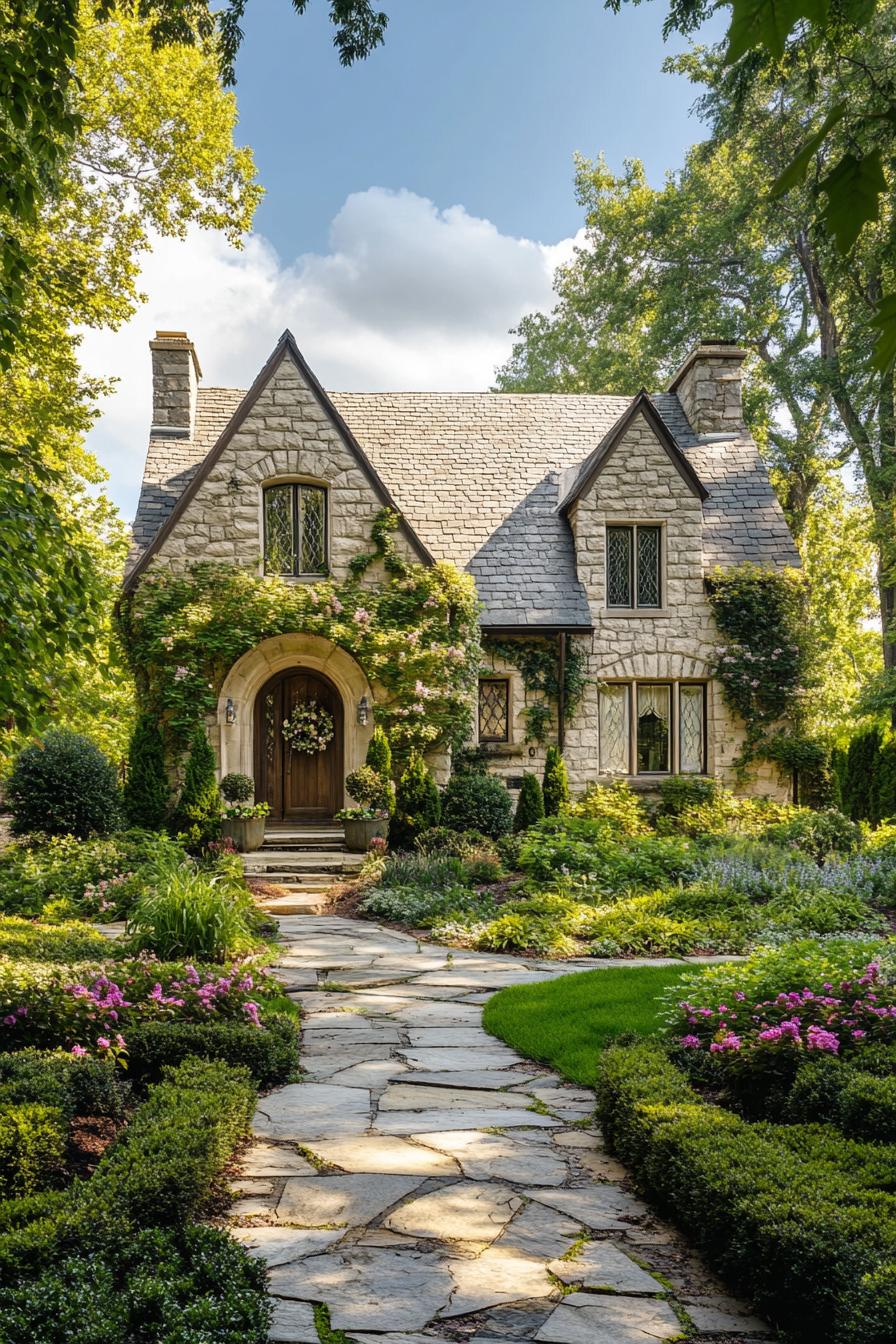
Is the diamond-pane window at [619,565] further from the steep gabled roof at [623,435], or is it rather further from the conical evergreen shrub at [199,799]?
the conical evergreen shrub at [199,799]

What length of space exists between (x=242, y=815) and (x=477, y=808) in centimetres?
319

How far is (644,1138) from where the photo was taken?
380cm

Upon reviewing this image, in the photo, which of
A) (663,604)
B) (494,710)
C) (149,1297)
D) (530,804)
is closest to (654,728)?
(663,604)

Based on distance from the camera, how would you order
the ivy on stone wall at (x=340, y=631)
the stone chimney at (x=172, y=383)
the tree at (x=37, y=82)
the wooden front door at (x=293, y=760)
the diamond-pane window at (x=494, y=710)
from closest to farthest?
the tree at (x=37, y=82)
the ivy on stone wall at (x=340, y=631)
the wooden front door at (x=293, y=760)
the diamond-pane window at (x=494, y=710)
the stone chimney at (x=172, y=383)

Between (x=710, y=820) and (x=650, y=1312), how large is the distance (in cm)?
1236

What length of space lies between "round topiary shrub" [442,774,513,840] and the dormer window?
152 inches

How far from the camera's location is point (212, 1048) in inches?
193

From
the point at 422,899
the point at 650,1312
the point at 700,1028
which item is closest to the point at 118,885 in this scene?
the point at 422,899

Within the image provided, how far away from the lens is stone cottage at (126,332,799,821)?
582 inches

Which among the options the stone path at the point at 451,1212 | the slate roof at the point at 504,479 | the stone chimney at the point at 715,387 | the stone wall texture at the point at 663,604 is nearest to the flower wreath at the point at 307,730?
the slate roof at the point at 504,479

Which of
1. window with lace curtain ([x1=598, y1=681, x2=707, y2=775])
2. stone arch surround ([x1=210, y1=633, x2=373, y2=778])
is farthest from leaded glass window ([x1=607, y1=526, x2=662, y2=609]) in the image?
stone arch surround ([x1=210, y1=633, x2=373, y2=778])

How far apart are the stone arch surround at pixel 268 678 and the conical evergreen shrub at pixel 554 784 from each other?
8.66ft

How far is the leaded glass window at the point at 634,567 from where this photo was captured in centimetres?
1620

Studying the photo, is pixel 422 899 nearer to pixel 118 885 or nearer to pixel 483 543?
pixel 118 885
